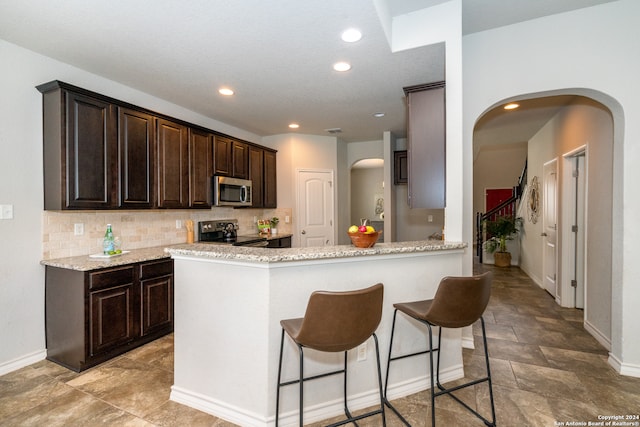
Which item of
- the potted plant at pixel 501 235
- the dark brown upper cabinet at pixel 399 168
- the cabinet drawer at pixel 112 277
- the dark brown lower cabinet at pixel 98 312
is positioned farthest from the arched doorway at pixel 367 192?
the cabinet drawer at pixel 112 277

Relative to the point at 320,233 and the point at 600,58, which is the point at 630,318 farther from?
the point at 320,233

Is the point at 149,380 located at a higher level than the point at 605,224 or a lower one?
lower

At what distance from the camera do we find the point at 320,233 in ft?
19.0

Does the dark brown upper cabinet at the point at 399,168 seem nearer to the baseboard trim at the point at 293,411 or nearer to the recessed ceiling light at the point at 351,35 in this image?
the recessed ceiling light at the point at 351,35

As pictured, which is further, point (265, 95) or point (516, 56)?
point (265, 95)

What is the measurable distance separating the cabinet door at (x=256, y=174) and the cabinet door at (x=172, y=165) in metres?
1.33

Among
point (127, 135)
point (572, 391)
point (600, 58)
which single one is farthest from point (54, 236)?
point (600, 58)

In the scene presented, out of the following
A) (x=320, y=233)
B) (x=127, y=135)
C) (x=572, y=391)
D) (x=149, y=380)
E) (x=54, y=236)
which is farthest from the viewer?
(x=320, y=233)

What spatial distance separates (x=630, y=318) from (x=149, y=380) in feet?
12.5

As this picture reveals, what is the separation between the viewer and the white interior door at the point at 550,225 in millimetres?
4461

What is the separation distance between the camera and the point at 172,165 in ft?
11.7

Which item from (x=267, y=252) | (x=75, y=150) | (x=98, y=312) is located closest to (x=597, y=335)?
(x=267, y=252)

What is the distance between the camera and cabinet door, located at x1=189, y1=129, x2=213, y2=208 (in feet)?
12.6

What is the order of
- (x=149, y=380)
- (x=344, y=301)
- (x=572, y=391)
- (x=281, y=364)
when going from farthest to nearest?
(x=149, y=380)
(x=572, y=391)
(x=281, y=364)
(x=344, y=301)
